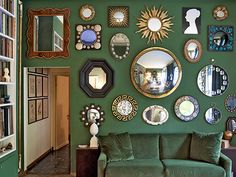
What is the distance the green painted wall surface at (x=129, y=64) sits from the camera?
5.42m

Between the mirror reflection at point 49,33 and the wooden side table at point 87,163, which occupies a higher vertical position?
the mirror reflection at point 49,33

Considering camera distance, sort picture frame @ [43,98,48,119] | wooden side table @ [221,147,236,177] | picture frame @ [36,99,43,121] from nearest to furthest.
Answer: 1. wooden side table @ [221,147,236,177]
2. picture frame @ [36,99,43,121]
3. picture frame @ [43,98,48,119]

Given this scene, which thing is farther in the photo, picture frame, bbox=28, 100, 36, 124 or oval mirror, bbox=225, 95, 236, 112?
picture frame, bbox=28, 100, 36, 124

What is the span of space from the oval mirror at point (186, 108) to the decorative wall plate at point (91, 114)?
136 cm

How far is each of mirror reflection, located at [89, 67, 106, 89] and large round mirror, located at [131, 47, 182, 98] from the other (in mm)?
533

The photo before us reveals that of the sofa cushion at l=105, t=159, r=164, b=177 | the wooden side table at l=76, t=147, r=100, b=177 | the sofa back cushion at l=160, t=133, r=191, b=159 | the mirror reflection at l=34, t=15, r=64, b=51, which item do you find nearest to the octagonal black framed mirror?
the mirror reflection at l=34, t=15, r=64, b=51

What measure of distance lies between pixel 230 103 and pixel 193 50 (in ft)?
3.84

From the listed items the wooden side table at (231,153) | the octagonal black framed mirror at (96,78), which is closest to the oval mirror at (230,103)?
the wooden side table at (231,153)

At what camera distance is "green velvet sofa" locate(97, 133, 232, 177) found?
14.6ft

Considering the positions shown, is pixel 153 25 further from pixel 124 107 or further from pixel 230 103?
pixel 230 103

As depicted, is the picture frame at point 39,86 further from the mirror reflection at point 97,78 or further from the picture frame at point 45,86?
the mirror reflection at point 97,78

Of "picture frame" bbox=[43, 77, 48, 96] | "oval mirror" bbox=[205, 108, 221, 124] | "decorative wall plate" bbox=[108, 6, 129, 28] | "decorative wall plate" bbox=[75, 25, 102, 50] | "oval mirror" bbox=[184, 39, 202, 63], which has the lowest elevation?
"oval mirror" bbox=[205, 108, 221, 124]

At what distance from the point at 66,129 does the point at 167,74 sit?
4233 millimetres

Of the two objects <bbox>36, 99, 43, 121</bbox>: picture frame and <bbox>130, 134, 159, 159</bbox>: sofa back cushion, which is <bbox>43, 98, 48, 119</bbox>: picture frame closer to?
<bbox>36, 99, 43, 121</bbox>: picture frame
